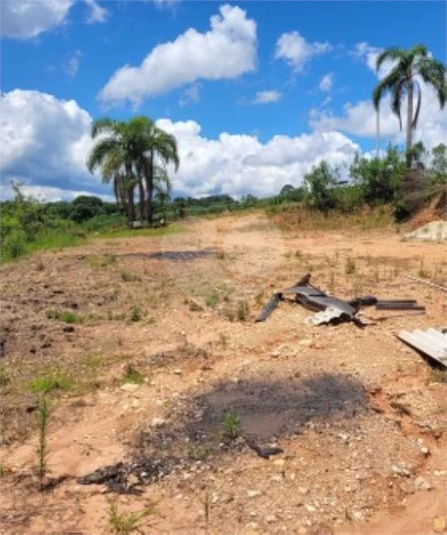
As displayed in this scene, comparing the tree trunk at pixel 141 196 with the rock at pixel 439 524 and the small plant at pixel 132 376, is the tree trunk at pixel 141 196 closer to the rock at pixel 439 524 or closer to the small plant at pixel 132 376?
the small plant at pixel 132 376

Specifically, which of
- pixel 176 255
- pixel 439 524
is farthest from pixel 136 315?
pixel 176 255

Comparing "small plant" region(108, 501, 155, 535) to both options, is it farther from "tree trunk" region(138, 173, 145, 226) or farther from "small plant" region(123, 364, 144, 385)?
"tree trunk" region(138, 173, 145, 226)

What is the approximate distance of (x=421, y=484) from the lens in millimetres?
Answer: 3734

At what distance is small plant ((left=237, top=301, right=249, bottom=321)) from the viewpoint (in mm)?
7592

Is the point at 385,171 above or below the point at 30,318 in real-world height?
above

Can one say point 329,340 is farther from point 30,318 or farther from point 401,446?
point 30,318

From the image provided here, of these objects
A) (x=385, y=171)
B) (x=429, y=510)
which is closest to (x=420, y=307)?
(x=429, y=510)

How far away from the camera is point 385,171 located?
890 inches

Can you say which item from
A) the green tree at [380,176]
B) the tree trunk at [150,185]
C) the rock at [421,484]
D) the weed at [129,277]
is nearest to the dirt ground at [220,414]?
the rock at [421,484]

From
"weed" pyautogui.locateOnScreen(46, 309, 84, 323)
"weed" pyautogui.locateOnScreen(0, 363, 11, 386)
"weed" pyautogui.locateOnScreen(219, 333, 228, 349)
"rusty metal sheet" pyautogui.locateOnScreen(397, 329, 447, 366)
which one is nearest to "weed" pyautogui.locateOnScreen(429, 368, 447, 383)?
"rusty metal sheet" pyautogui.locateOnScreen(397, 329, 447, 366)

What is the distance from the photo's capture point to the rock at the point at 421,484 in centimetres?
371

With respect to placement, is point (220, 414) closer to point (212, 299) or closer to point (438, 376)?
point (438, 376)

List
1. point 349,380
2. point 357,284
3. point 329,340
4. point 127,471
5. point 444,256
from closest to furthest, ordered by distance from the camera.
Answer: point 127,471
point 349,380
point 329,340
point 357,284
point 444,256

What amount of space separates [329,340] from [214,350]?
3.63 feet
